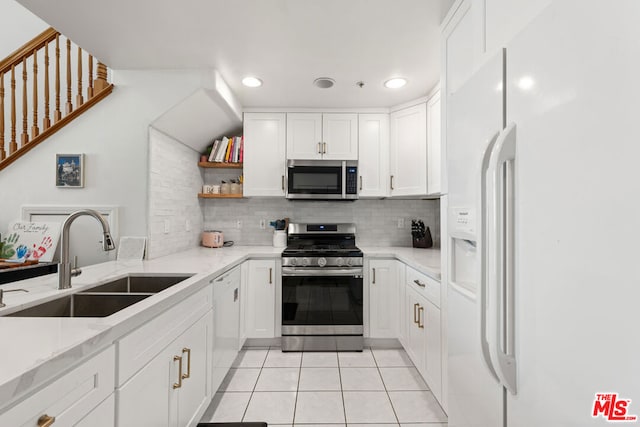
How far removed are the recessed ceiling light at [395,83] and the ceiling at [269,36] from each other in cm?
6

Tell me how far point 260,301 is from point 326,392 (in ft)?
3.42

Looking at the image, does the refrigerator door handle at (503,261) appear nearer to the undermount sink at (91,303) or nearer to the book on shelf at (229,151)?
the undermount sink at (91,303)

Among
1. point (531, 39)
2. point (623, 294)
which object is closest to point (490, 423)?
point (623, 294)

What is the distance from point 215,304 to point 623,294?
197 cm

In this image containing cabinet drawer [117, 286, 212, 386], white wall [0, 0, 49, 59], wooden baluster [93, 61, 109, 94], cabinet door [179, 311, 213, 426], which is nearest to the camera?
cabinet drawer [117, 286, 212, 386]

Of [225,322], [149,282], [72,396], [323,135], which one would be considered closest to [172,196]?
[149,282]

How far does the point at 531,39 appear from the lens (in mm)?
754

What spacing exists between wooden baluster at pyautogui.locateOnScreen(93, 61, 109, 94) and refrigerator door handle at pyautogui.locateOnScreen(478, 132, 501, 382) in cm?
274

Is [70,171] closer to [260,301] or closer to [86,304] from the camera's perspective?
[86,304]

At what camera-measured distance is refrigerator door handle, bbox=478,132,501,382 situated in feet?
2.89

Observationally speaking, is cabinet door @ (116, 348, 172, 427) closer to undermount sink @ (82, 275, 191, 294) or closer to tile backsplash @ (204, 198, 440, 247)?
undermount sink @ (82, 275, 191, 294)

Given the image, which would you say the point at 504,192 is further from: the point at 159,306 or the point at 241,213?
the point at 241,213

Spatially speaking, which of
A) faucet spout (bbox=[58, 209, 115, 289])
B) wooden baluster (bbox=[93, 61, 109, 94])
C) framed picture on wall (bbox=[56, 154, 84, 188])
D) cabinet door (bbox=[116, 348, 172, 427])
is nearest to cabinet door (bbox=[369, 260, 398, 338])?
cabinet door (bbox=[116, 348, 172, 427])

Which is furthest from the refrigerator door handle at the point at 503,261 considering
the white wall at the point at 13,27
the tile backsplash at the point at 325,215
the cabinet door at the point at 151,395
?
the white wall at the point at 13,27
